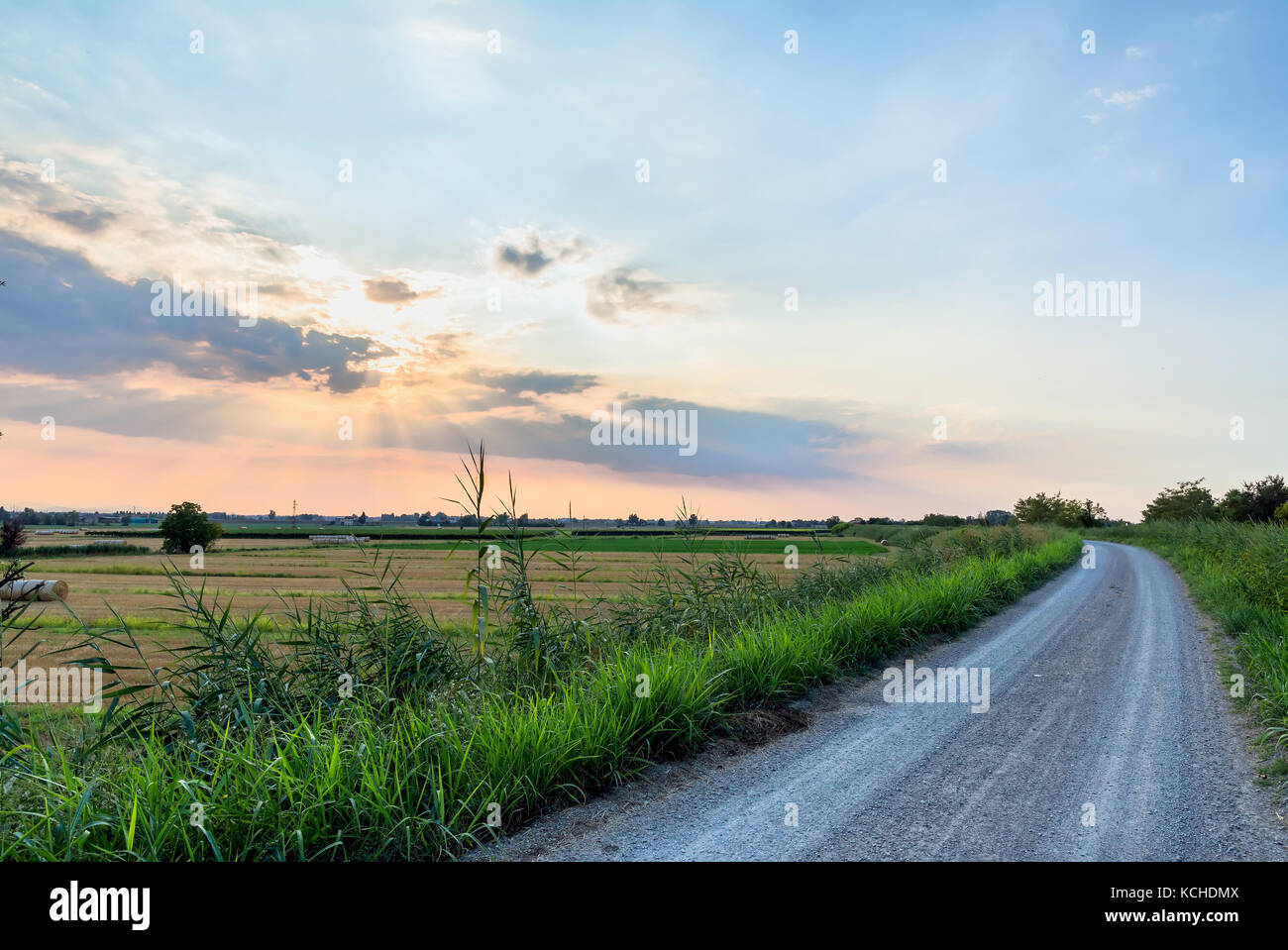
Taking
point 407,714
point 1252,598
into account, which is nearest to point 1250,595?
point 1252,598

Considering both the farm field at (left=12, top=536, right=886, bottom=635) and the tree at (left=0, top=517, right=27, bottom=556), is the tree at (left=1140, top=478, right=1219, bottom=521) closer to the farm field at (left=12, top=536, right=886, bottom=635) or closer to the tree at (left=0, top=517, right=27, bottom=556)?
the farm field at (left=12, top=536, right=886, bottom=635)

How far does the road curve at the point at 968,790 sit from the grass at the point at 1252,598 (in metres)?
0.50

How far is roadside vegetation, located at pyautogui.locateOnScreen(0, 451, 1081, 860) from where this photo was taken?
3861 millimetres

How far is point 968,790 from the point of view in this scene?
518 cm

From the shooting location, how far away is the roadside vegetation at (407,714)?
152 inches

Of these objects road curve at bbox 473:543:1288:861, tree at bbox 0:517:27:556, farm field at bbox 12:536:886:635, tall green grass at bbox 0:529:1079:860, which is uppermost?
tree at bbox 0:517:27:556

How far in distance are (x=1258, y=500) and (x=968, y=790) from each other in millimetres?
67610

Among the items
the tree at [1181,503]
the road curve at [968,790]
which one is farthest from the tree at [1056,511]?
the road curve at [968,790]

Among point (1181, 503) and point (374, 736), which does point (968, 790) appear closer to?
point (374, 736)

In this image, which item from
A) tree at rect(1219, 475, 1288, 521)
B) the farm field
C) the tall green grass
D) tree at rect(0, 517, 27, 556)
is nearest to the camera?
the tall green grass

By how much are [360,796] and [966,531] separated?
28548mm

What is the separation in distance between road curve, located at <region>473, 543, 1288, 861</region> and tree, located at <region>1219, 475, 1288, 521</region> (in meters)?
60.2

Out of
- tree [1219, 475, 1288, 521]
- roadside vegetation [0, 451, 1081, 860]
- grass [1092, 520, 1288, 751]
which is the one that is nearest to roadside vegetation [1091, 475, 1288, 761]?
grass [1092, 520, 1288, 751]

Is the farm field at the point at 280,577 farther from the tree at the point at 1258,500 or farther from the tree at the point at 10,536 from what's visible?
the tree at the point at 1258,500
